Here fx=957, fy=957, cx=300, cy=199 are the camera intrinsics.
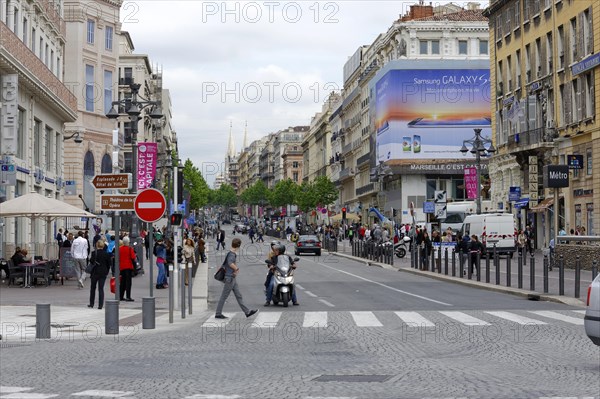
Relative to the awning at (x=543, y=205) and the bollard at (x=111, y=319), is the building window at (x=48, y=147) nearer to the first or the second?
the awning at (x=543, y=205)

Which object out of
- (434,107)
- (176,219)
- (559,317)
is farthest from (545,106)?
(559,317)

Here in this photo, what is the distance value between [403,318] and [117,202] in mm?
6500

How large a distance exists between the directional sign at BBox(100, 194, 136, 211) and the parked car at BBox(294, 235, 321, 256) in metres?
41.9

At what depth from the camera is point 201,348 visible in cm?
1426

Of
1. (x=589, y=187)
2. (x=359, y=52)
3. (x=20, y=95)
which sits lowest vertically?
(x=589, y=187)

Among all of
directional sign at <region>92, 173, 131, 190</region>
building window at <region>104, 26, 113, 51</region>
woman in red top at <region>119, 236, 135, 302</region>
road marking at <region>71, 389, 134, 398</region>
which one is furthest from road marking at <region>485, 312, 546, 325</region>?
building window at <region>104, 26, 113, 51</region>

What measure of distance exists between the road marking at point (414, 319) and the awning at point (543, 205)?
36.9m

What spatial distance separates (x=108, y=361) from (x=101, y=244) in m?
9.86

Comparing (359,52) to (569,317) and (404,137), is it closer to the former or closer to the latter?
(404,137)

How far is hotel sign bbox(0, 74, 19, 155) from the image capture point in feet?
107

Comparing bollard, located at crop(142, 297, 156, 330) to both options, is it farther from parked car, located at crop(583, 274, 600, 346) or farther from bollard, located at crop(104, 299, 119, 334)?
parked car, located at crop(583, 274, 600, 346)

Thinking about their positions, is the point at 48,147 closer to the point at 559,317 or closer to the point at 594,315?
the point at 559,317

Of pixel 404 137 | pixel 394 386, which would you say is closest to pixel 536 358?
pixel 394 386

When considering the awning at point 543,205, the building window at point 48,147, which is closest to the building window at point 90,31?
the building window at point 48,147
